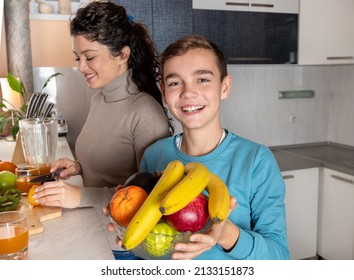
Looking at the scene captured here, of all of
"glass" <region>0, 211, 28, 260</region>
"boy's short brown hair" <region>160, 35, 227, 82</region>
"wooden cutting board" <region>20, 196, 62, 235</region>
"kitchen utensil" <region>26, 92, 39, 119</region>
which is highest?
"boy's short brown hair" <region>160, 35, 227, 82</region>

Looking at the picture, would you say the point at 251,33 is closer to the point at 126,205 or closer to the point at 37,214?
the point at 37,214

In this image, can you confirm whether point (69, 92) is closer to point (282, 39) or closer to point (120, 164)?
point (282, 39)

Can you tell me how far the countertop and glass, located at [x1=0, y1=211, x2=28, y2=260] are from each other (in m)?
1.66

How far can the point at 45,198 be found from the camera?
0.88 meters

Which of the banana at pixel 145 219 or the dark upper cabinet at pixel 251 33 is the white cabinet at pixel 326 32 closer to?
the dark upper cabinet at pixel 251 33

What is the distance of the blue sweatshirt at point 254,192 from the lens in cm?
81

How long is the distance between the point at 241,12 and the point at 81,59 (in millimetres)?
1271

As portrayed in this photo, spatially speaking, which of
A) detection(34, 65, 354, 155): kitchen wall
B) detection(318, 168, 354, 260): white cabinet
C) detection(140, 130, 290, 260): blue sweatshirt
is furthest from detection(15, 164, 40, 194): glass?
detection(318, 168, 354, 260): white cabinet

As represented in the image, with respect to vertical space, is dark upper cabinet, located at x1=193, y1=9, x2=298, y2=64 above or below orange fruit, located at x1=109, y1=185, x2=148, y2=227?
above

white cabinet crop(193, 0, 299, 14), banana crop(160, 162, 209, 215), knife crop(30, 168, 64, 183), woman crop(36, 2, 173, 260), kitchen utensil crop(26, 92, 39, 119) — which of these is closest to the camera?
banana crop(160, 162, 209, 215)

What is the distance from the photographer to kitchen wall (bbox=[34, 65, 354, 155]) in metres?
2.46

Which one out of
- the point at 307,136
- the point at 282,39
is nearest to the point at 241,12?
the point at 282,39

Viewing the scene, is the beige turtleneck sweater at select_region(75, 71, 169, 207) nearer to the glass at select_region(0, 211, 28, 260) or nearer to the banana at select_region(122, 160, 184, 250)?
the glass at select_region(0, 211, 28, 260)

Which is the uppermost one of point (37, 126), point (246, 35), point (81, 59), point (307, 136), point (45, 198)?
point (246, 35)
